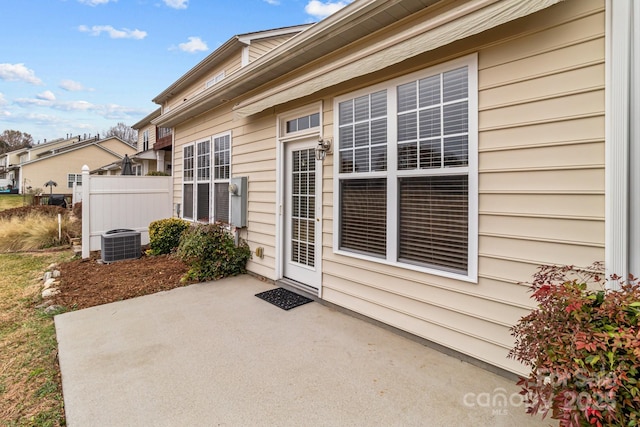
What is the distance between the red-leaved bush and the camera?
124 centimetres

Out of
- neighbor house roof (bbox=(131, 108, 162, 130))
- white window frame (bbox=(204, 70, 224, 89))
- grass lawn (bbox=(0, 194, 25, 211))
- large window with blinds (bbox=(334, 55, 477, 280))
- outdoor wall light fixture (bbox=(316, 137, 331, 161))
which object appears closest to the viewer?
large window with blinds (bbox=(334, 55, 477, 280))

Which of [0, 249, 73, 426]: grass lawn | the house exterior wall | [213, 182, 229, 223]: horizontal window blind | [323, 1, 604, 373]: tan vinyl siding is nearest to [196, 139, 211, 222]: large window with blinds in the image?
[213, 182, 229, 223]: horizontal window blind

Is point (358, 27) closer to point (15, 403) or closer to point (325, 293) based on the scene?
point (325, 293)

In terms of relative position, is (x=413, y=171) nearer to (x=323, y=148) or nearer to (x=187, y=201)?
(x=323, y=148)

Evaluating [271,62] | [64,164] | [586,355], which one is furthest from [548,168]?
[64,164]

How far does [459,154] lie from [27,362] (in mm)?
4144

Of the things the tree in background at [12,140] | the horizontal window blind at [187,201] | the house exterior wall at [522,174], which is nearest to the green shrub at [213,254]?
the horizontal window blind at [187,201]

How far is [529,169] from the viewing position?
230 centimetres

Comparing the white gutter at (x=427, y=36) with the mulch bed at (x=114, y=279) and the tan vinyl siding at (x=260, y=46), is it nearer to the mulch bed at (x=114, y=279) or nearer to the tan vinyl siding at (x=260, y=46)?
the mulch bed at (x=114, y=279)

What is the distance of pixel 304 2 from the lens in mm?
8625

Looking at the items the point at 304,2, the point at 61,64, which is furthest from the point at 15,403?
the point at 61,64

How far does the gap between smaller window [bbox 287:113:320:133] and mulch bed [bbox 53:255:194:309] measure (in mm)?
2898

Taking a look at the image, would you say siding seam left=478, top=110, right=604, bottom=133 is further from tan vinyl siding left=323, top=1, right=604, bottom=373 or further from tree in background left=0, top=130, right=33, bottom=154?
tree in background left=0, top=130, right=33, bottom=154

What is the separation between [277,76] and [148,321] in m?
3.65
